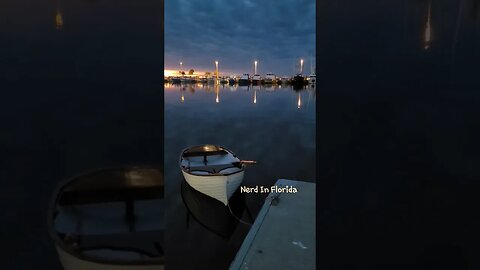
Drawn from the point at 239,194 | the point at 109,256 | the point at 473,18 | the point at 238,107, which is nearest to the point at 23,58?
the point at 109,256

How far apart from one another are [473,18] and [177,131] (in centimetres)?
1417

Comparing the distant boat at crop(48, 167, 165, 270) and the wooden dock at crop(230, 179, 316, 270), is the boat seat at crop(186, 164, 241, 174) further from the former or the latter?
the distant boat at crop(48, 167, 165, 270)

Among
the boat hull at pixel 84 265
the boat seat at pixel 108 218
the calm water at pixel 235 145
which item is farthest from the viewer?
the calm water at pixel 235 145

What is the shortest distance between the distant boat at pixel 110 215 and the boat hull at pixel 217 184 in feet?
16.6

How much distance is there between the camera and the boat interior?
0.69m

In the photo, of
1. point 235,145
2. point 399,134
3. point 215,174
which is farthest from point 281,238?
point 235,145

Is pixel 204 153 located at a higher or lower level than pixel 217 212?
higher

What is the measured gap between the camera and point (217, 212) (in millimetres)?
6391

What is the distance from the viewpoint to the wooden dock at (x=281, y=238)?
2693mm

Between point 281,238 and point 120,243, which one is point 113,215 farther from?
point 281,238

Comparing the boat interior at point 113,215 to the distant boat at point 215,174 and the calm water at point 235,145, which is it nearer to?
the calm water at point 235,145

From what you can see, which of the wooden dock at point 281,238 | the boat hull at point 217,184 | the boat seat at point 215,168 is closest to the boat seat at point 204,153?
the boat seat at point 215,168

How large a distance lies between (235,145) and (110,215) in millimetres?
12642

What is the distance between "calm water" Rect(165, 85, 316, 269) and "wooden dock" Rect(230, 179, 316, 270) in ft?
3.77
